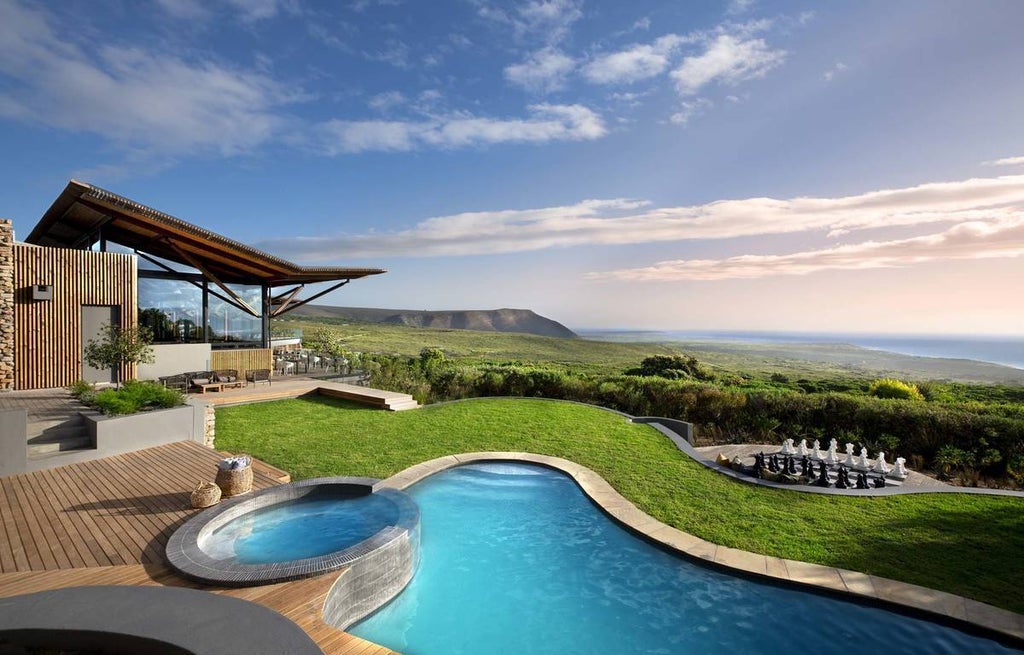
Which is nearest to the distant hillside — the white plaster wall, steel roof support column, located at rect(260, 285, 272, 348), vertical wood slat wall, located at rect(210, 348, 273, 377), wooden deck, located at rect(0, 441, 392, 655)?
steel roof support column, located at rect(260, 285, 272, 348)

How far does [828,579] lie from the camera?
460cm

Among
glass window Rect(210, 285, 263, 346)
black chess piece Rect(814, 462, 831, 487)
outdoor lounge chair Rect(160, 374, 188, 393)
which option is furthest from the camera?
glass window Rect(210, 285, 263, 346)

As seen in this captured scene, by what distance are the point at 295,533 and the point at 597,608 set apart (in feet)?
12.1

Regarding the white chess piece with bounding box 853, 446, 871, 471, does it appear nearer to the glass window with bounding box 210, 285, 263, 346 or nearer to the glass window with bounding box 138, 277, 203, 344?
the glass window with bounding box 210, 285, 263, 346

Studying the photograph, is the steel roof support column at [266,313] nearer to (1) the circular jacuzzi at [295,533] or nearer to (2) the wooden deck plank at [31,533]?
(2) the wooden deck plank at [31,533]

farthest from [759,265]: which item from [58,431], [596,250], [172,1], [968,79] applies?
[58,431]

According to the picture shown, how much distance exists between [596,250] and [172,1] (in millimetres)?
22364

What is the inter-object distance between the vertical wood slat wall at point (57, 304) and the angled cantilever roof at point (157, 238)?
3.70ft

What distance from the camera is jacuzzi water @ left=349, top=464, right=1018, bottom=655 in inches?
158

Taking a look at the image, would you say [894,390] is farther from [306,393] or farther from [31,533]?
[31,533]

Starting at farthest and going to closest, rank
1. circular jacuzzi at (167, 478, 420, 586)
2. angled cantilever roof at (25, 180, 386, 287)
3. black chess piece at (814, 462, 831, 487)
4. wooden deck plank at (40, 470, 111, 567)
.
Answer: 1. angled cantilever roof at (25, 180, 386, 287)
2. black chess piece at (814, 462, 831, 487)
3. wooden deck plank at (40, 470, 111, 567)
4. circular jacuzzi at (167, 478, 420, 586)

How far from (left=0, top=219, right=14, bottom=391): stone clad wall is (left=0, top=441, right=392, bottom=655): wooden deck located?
6866 mm

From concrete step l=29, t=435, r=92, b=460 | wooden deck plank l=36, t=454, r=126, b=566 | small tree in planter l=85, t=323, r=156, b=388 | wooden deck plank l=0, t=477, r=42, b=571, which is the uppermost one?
small tree in planter l=85, t=323, r=156, b=388

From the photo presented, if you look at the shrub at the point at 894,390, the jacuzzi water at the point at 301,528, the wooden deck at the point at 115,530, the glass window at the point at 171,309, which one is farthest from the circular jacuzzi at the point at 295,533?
the shrub at the point at 894,390
